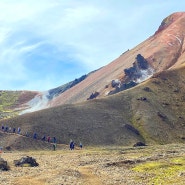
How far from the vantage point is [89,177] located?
6159 centimetres

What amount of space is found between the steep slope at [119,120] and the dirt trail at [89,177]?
170 feet

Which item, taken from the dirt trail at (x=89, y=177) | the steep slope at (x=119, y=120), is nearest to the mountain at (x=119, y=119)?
the steep slope at (x=119, y=120)

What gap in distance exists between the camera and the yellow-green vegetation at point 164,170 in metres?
56.5

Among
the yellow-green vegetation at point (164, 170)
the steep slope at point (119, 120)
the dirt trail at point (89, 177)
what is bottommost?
the yellow-green vegetation at point (164, 170)

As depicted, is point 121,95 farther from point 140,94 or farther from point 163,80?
point 163,80

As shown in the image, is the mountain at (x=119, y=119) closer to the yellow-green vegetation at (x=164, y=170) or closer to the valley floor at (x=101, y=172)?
the valley floor at (x=101, y=172)

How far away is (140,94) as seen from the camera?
16788 cm

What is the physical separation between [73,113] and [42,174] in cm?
8149

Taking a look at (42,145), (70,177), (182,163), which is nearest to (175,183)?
(70,177)

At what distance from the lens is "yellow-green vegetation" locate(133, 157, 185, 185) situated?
56.5 metres

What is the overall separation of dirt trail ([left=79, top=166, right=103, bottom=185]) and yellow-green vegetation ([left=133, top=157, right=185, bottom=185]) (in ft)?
25.2

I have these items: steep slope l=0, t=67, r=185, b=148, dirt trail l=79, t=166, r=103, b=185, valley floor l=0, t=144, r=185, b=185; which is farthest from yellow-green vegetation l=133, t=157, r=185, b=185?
steep slope l=0, t=67, r=185, b=148

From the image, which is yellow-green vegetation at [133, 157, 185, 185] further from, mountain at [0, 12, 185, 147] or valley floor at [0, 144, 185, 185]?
mountain at [0, 12, 185, 147]

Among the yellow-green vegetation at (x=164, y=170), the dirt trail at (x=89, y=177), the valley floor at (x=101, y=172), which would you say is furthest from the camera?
the dirt trail at (x=89, y=177)
